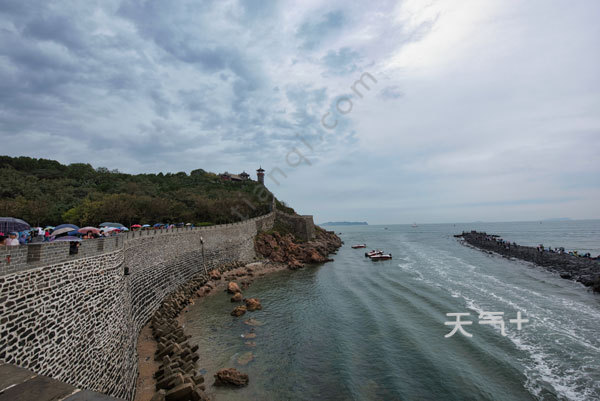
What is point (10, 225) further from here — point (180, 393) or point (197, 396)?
point (197, 396)

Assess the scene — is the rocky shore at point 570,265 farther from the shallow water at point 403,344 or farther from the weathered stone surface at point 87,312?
the weathered stone surface at point 87,312

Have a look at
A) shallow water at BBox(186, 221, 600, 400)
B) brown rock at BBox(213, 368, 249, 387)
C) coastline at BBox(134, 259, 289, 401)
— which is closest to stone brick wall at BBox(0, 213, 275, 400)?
coastline at BBox(134, 259, 289, 401)

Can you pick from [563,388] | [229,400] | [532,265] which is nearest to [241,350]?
[229,400]

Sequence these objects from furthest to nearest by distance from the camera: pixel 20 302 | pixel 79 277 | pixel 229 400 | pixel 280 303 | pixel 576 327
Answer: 1. pixel 280 303
2. pixel 576 327
3. pixel 229 400
4. pixel 79 277
5. pixel 20 302

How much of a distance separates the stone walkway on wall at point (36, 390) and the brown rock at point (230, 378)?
451 inches

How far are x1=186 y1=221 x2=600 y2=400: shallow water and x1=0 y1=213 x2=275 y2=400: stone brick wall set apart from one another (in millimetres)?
4508

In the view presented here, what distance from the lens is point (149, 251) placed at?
20172mm

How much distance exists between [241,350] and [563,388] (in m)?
16.1

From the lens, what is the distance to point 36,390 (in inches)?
105

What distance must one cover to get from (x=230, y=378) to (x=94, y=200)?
44042 mm

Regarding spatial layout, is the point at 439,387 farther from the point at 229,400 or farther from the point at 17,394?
the point at 17,394

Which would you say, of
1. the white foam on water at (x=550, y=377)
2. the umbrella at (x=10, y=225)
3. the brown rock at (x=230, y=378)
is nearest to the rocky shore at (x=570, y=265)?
the white foam on water at (x=550, y=377)

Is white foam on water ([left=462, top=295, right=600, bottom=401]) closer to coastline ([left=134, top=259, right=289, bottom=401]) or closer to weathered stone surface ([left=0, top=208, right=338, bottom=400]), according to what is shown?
weathered stone surface ([left=0, top=208, right=338, bottom=400])

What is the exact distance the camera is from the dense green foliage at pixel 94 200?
125 ft
